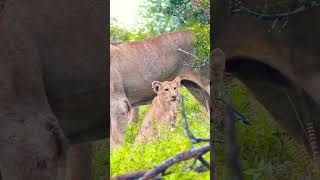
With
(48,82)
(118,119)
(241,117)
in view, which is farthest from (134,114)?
(48,82)

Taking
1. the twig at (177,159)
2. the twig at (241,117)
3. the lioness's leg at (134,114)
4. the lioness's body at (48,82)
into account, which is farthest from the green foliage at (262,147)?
the lioness's leg at (134,114)

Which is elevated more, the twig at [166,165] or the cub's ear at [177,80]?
the cub's ear at [177,80]

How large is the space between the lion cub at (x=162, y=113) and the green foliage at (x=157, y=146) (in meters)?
0.03

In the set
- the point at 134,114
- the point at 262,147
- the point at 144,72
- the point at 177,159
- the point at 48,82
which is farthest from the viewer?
the point at 144,72

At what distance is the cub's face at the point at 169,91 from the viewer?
2307mm

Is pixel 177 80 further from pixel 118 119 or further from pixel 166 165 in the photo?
pixel 166 165

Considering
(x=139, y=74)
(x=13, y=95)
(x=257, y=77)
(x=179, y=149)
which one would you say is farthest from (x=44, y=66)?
(x=139, y=74)

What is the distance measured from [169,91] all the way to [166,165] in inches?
17.2

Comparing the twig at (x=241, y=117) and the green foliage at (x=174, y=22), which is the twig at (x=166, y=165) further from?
the green foliage at (x=174, y=22)

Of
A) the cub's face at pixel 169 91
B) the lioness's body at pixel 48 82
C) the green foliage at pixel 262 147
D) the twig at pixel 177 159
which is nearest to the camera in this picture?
the lioness's body at pixel 48 82

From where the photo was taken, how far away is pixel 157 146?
2250 millimetres

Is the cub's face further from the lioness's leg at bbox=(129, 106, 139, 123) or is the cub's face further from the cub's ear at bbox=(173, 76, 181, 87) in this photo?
the lioness's leg at bbox=(129, 106, 139, 123)

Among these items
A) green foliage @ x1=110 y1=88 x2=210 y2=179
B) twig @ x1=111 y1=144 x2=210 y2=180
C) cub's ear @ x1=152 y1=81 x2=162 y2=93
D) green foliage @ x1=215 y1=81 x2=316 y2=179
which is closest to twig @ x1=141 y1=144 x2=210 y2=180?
twig @ x1=111 y1=144 x2=210 y2=180

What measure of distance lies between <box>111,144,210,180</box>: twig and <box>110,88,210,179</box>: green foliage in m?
0.10
